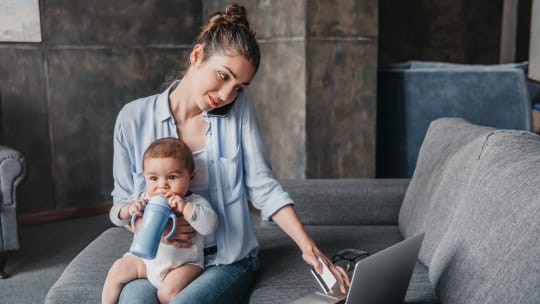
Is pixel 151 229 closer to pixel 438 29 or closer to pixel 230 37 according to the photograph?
pixel 230 37

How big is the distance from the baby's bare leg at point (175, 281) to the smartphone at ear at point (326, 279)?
0.34 metres

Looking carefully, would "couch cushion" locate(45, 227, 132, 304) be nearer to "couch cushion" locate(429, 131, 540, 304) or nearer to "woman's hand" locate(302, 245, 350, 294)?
"woman's hand" locate(302, 245, 350, 294)

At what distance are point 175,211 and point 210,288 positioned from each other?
22 cm

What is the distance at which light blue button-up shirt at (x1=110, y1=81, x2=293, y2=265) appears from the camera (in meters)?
1.68

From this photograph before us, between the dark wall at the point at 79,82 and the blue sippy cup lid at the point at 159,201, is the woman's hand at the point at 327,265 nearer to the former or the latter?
the blue sippy cup lid at the point at 159,201

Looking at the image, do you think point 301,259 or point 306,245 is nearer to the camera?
point 306,245

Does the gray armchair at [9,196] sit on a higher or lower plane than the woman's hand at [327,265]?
lower

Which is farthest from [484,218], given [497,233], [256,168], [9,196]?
[9,196]

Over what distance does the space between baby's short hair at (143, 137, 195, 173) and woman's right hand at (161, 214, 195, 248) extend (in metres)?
0.14

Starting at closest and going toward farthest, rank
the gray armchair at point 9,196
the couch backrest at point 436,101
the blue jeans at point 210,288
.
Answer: the blue jeans at point 210,288 → the gray armchair at point 9,196 → the couch backrest at point 436,101

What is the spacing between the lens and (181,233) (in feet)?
5.01

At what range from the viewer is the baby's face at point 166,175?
1.51 m

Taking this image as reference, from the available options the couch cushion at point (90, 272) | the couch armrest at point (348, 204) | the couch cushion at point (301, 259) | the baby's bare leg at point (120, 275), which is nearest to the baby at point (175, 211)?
the baby's bare leg at point (120, 275)

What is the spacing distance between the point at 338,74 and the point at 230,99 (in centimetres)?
205
